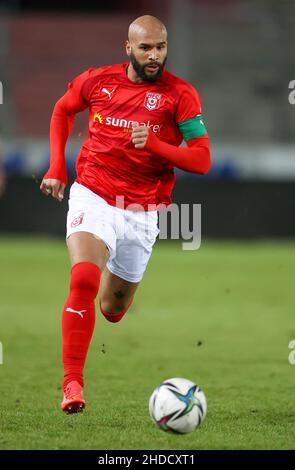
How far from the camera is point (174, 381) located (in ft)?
15.6

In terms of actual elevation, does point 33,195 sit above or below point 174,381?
below

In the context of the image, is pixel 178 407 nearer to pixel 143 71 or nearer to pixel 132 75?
Result: pixel 143 71

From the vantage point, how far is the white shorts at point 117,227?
5.49 metres

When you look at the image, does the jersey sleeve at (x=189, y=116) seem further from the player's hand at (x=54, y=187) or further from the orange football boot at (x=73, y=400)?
the orange football boot at (x=73, y=400)

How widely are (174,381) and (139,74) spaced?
193cm

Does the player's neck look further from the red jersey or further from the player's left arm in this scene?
the player's left arm

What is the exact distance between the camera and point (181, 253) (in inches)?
625

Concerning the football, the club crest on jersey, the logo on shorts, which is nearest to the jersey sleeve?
the club crest on jersey

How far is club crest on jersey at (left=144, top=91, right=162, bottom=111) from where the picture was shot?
5656mm

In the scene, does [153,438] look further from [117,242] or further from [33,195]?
[33,195]

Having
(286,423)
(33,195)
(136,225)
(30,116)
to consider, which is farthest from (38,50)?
(286,423)

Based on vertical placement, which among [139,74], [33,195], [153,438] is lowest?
[33,195]

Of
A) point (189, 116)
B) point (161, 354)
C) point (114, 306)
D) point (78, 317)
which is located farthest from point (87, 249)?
point (161, 354)

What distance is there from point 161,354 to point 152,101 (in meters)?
2.82
